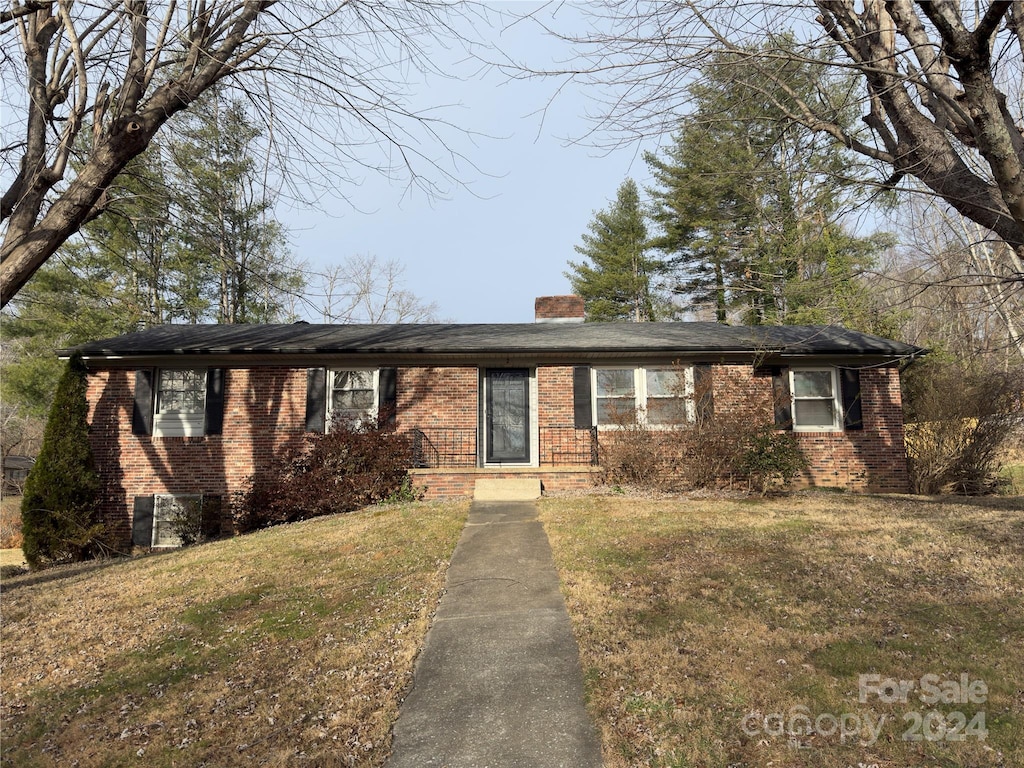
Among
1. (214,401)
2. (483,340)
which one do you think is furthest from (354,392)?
(483,340)

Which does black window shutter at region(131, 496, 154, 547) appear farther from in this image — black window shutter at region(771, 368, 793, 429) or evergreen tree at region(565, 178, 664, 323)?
evergreen tree at region(565, 178, 664, 323)

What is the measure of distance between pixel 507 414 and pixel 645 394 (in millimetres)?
3121

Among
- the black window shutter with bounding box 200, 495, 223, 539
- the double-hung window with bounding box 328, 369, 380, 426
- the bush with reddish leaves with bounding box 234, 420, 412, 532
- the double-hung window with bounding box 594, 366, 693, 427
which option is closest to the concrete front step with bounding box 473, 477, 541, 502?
the bush with reddish leaves with bounding box 234, 420, 412, 532

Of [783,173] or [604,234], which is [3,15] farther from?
[604,234]

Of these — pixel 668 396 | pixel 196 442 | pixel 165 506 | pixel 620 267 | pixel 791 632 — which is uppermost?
pixel 620 267

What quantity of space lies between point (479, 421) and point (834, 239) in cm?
1488

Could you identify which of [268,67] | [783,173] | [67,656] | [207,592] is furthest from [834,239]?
[67,656]

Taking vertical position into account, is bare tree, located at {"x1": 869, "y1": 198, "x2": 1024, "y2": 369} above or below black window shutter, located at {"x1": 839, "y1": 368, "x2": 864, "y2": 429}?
above

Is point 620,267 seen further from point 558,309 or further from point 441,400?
point 441,400

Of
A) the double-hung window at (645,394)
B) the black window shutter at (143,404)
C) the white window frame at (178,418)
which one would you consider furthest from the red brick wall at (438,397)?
the black window shutter at (143,404)

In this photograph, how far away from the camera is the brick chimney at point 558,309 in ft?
50.7

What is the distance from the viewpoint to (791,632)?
4207mm

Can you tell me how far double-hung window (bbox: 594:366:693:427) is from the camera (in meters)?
11.5

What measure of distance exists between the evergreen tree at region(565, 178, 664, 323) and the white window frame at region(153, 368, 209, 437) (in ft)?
71.5
